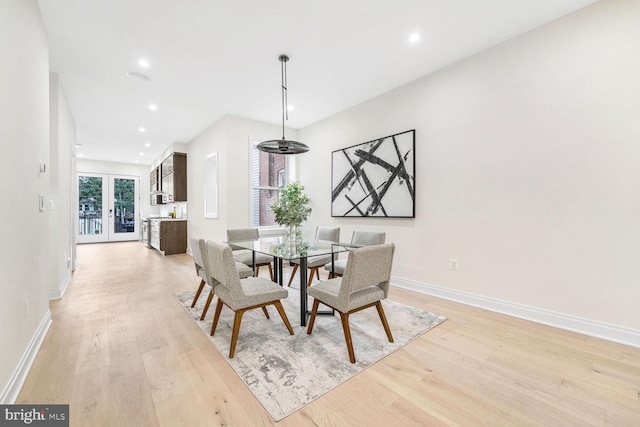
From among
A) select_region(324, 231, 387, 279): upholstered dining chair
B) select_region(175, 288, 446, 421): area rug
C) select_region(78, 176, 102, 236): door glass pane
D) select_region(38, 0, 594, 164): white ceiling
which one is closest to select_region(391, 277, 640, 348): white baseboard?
select_region(175, 288, 446, 421): area rug

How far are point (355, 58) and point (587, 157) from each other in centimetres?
239

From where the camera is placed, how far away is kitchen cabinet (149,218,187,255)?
245 inches

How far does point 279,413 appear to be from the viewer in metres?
1.39

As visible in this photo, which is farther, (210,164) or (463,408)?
(210,164)

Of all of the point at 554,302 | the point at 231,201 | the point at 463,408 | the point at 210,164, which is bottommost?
the point at 463,408

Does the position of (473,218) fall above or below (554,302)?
above

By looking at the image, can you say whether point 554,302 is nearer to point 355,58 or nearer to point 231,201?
point 355,58

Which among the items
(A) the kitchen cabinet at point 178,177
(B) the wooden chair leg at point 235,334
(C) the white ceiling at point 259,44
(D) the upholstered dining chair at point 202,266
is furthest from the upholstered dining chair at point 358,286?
(A) the kitchen cabinet at point 178,177

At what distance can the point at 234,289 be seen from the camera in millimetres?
1914

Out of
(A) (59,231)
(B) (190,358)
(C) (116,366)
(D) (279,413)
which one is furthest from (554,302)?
(A) (59,231)

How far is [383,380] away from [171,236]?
20.0 feet

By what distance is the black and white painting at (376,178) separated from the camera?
3494 mm

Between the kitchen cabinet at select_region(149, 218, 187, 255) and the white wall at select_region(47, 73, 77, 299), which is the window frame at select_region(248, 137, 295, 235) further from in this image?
the kitchen cabinet at select_region(149, 218, 187, 255)

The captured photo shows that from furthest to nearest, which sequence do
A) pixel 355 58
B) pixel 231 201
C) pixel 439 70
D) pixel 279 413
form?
pixel 231 201 → pixel 439 70 → pixel 355 58 → pixel 279 413
